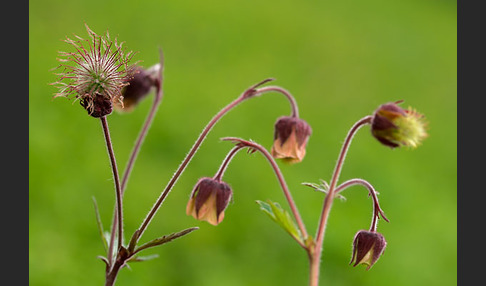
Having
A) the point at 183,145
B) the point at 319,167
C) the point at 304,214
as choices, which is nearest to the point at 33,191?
the point at 183,145

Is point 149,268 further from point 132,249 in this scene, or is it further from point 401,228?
point 401,228

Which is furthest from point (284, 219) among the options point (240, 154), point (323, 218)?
point (240, 154)

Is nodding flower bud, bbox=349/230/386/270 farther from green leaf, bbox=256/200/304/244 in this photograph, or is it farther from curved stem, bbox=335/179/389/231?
green leaf, bbox=256/200/304/244

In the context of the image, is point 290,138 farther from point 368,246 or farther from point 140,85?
point 140,85

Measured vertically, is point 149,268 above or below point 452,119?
below

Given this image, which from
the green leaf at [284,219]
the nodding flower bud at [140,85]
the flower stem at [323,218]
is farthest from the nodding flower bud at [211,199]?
the nodding flower bud at [140,85]

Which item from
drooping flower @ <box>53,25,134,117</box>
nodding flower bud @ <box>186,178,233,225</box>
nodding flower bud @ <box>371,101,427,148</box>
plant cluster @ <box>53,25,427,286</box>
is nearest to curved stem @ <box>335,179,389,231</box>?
plant cluster @ <box>53,25,427,286</box>
